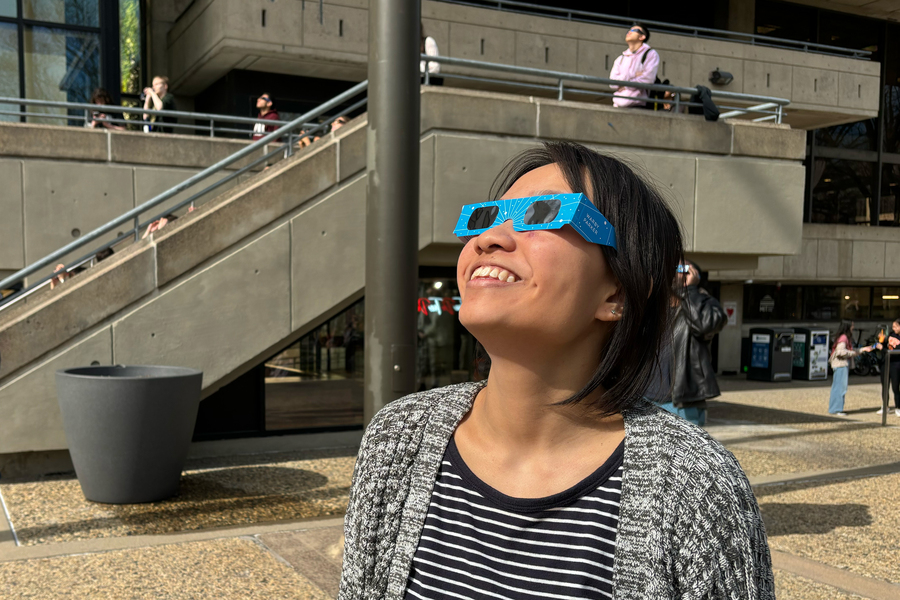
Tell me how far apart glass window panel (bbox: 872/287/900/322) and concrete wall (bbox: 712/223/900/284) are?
2.49ft

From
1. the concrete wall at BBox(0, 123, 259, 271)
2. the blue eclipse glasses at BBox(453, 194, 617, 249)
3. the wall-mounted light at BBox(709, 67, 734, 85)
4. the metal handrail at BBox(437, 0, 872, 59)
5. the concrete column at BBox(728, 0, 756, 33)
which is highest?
the concrete column at BBox(728, 0, 756, 33)

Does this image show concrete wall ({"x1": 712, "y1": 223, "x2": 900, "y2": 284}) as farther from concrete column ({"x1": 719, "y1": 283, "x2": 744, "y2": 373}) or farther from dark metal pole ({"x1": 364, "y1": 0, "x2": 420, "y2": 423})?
dark metal pole ({"x1": 364, "y1": 0, "x2": 420, "y2": 423})

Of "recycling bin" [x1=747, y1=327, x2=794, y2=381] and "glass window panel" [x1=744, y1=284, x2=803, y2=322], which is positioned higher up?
"glass window panel" [x1=744, y1=284, x2=803, y2=322]

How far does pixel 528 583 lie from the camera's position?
1564 millimetres

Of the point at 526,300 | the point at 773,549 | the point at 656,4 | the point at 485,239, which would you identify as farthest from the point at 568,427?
the point at 656,4

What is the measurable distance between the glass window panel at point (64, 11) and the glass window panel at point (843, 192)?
2130 centimetres

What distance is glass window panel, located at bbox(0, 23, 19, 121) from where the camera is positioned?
15.6 meters

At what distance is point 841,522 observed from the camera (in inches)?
274

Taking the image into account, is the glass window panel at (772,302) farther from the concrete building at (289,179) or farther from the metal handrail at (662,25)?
the metal handrail at (662,25)

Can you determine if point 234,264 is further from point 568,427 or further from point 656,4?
point 656,4

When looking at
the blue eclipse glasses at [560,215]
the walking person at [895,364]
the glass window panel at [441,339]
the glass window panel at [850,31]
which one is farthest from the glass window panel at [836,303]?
the blue eclipse glasses at [560,215]

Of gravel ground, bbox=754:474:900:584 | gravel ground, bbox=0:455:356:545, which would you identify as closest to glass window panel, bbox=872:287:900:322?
gravel ground, bbox=754:474:900:584

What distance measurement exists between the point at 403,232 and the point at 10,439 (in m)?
5.33

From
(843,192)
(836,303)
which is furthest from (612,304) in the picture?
(843,192)
